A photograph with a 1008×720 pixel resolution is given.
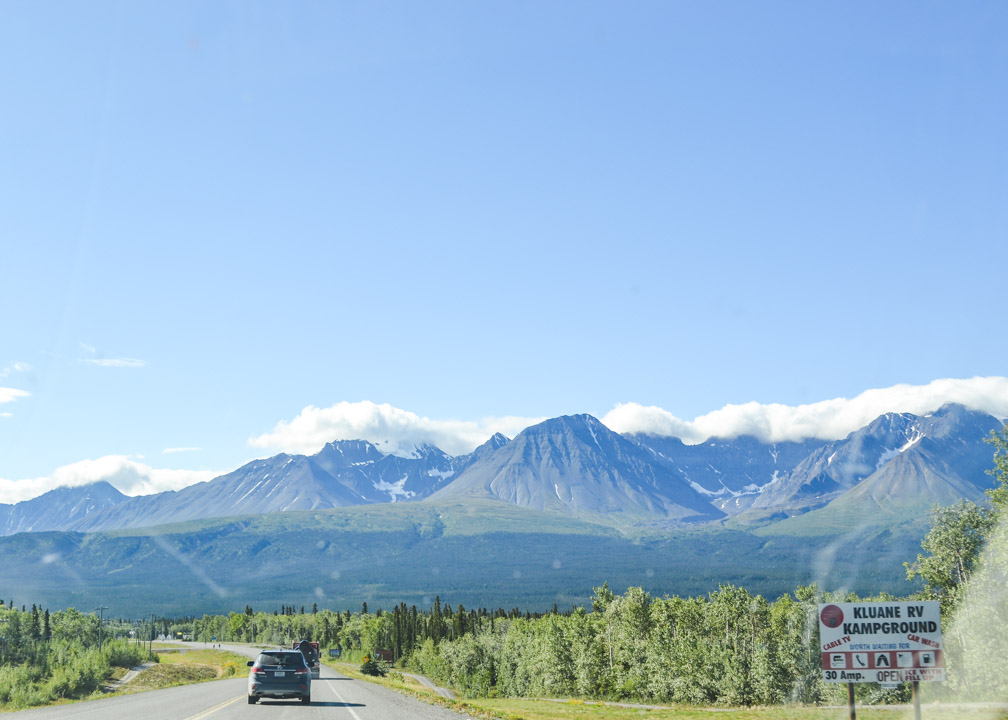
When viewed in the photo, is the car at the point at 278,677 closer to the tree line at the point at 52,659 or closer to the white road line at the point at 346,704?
the white road line at the point at 346,704

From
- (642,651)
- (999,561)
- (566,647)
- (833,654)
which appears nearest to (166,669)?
(566,647)

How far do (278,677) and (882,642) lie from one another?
81.3ft

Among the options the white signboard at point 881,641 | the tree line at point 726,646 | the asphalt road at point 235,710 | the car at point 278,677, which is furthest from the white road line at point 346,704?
the tree line at point 726,646

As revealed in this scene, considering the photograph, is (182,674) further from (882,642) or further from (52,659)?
(882,642)

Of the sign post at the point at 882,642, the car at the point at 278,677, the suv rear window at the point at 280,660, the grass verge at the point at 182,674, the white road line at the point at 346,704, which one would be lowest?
the grass verge at the point at 182,674

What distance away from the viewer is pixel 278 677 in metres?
35.2

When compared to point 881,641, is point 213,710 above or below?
below

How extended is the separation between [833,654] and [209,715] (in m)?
21.3

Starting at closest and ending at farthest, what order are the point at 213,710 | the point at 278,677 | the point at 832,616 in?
the point at 832,616 < the point at 213,710 < the point at 278,677

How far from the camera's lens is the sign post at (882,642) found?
845 inches

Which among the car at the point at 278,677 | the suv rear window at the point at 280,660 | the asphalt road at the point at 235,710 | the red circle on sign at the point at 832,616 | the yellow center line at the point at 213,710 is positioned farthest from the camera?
the suv rear window at the point at 280,660

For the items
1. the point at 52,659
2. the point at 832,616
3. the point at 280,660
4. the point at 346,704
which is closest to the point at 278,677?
the point at 280,660

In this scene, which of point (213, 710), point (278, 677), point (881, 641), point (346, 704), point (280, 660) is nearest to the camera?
point (881, 641)

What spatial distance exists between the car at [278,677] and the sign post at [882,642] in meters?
22.9
